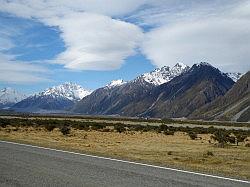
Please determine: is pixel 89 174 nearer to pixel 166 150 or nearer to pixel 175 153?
pixel 175 153

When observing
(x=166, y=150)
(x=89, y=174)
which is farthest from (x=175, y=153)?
(x=89, y=174)

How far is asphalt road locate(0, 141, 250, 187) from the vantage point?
1162cm

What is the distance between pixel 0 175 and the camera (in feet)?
41.2

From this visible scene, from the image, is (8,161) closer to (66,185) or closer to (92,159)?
(92,159)

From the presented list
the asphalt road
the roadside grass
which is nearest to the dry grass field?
the roadside grass

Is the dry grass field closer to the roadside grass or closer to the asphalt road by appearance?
the roadside grass

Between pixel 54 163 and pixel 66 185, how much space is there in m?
4.56

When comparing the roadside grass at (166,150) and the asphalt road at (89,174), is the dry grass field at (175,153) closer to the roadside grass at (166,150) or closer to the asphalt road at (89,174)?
the roadside grass at (166,150)

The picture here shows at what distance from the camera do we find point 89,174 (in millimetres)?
13039

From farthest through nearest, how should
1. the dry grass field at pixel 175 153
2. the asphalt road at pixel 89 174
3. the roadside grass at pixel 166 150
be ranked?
the roadside grass at pixel 166 150
the dry grass field at pixel 175 153
the asphalt road at pixel 89 174

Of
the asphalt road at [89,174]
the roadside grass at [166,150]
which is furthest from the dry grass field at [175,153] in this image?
the asphalt road at [89,174]

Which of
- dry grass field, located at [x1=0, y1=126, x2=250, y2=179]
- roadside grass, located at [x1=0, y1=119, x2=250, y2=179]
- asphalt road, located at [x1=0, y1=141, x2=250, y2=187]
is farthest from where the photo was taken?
roadside grass, located at [x1=0, y1=119, x2=250, y2=179]

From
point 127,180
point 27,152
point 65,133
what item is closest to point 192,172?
point 127,180

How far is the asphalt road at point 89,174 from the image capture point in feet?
38.1
